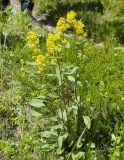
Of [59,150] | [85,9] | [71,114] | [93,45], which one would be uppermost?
[85,9]

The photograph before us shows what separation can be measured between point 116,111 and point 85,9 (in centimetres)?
477

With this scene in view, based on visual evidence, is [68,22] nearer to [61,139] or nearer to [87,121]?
[87,121]

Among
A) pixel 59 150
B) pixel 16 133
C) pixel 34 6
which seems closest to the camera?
pixel 59 150

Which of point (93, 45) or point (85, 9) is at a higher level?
point (85, 9)

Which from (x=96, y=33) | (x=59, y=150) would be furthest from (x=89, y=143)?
(x=96, y=33)

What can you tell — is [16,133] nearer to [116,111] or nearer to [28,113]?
[28,113]

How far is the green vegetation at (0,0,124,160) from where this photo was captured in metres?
4.67

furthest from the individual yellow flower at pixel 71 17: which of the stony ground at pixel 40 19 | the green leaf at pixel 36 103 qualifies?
the stony ground at pixel 40 19

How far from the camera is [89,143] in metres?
4.83

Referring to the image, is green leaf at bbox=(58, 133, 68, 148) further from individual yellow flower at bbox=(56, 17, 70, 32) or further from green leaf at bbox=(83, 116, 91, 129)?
individual yellow flower at bbox=(56, 17, 70, 32)

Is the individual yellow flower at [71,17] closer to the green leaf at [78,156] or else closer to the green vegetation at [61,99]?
the green vegetation at [61,99]

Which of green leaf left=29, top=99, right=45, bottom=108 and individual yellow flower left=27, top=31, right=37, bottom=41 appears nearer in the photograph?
individual yellow flower left=27, top=31, right=37, bottom=41

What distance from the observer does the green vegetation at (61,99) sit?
467cm

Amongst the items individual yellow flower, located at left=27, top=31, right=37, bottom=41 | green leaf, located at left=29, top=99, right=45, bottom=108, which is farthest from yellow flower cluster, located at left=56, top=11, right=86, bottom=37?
green leaf, located at left=29, top=99, right=45, bottom=108
